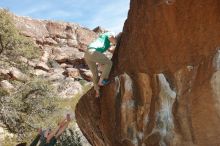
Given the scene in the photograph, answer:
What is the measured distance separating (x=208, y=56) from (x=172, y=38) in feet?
3.00

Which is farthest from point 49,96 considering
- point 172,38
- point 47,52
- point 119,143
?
point 47,52

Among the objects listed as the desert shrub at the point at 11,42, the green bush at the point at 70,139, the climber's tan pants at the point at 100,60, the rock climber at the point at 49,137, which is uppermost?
the desert shrub at the point at 11,42

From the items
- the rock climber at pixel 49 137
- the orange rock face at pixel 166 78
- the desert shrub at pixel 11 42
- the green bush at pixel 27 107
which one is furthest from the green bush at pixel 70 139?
the orange rock face at pixel 166 78

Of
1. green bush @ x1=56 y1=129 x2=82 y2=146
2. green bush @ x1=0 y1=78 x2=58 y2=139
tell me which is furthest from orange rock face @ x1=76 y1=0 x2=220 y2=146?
green bush @ x1=56 y1=129 x2=82 y2=146

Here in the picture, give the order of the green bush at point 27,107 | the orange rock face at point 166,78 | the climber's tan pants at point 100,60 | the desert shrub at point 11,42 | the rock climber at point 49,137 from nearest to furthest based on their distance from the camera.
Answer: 1. the orange rock face at point 166,78
2. the climber's tan pants at point 100,60
3. the rock climber at point 49,137
4. the green bush at point 27,107
5. the desert shrub at point 11,42

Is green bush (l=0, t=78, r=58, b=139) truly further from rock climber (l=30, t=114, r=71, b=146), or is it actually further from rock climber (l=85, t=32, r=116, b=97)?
rock climber (l=85, t=32, r=116, b=97)

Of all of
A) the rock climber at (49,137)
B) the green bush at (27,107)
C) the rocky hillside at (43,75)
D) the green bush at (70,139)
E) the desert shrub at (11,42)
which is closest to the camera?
the rock climber at (49,137)

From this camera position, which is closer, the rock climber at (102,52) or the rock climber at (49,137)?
the rock climber at (102,52)

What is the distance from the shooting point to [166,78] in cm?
1069

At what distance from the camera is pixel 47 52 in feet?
192

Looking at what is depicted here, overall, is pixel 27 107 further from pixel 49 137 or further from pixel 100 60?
pixel 100 60

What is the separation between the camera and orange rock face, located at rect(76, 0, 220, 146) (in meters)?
10.1

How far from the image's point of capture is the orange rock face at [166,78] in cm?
1008

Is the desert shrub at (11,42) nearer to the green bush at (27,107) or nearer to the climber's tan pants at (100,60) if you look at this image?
the green bush at (27,107)
